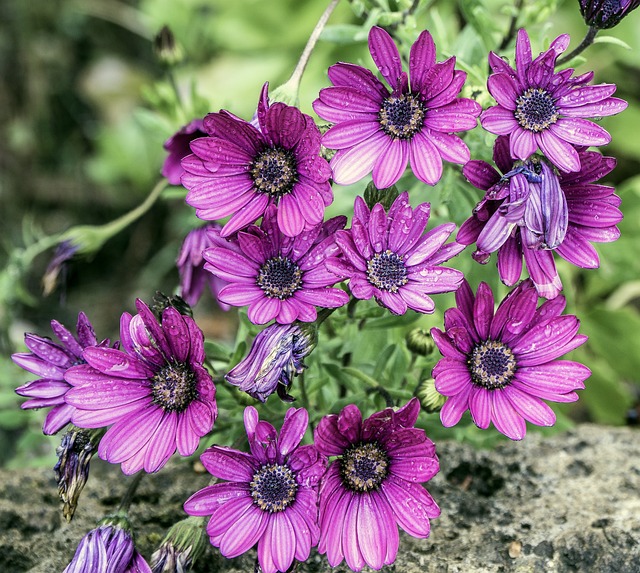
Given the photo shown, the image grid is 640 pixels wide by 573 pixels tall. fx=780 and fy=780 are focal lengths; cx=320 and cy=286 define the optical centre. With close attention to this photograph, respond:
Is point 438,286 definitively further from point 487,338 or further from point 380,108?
point 380,108

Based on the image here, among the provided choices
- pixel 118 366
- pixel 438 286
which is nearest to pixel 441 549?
pixel 438 286

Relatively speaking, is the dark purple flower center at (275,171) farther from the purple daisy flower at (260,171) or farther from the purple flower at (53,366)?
the purple flower at (53,366)

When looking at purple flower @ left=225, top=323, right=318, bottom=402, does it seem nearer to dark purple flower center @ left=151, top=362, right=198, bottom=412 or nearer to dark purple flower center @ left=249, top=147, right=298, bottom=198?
dark purple flower center @ left=151, top=362, right=198, bottom=412

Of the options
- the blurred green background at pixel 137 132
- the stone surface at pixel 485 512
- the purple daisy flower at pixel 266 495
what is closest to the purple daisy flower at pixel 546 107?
the purple daisy flower at pixel 266 495

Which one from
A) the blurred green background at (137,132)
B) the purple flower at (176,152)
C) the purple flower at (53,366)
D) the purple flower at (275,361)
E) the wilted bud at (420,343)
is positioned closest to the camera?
the purple flower at (275,361)

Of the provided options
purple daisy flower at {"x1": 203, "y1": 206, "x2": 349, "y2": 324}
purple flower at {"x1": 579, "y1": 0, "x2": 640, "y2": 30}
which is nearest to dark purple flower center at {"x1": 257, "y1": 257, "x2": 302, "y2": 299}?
purple daisy flower at {"x1": 203, "y1": 206, "x2": 349, "y2": 324}

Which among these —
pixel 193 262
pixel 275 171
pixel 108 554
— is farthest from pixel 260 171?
pixel 108 554
